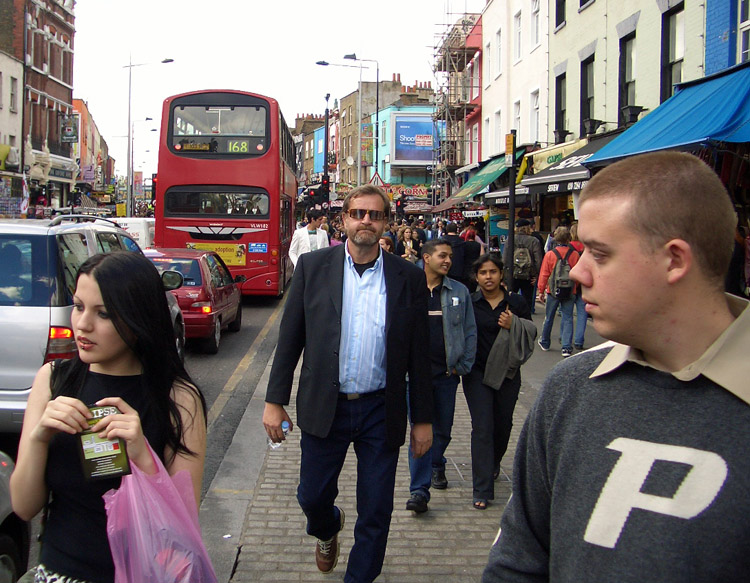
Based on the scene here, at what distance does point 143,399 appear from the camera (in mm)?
2207

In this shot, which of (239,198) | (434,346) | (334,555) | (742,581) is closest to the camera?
(742,581)

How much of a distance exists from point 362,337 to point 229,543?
1634 mm

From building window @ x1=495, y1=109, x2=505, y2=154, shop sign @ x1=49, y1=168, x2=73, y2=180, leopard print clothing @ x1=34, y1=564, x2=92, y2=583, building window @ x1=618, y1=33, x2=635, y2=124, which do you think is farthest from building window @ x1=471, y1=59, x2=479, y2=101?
leopard print clothing @ x1=34, y1=564, x2=92, y2=583

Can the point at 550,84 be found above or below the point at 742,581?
above

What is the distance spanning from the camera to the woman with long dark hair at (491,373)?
507 cm

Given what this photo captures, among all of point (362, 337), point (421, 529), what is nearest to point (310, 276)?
point (362, 337)

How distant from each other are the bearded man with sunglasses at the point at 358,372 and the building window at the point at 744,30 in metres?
9.49

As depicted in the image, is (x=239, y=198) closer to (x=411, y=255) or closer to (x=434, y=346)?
(x=411, y=255)

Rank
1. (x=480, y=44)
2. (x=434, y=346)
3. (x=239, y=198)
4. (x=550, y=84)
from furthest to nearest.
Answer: (x=480, y=44) < (x=550, y=84) < (x=239, y=198) < (x=434, y=346)

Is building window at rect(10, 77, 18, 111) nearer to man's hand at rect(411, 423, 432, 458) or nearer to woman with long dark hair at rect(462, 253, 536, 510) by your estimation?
woman with long dark hair at rect(462, 253, 536, 510)

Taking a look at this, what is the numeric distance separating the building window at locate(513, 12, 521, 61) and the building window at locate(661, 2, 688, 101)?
1068 centimetres

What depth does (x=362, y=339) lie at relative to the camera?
365cm

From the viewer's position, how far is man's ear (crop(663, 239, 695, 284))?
4.52 feet

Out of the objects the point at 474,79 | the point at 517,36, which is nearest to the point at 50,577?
the point at 517,36
